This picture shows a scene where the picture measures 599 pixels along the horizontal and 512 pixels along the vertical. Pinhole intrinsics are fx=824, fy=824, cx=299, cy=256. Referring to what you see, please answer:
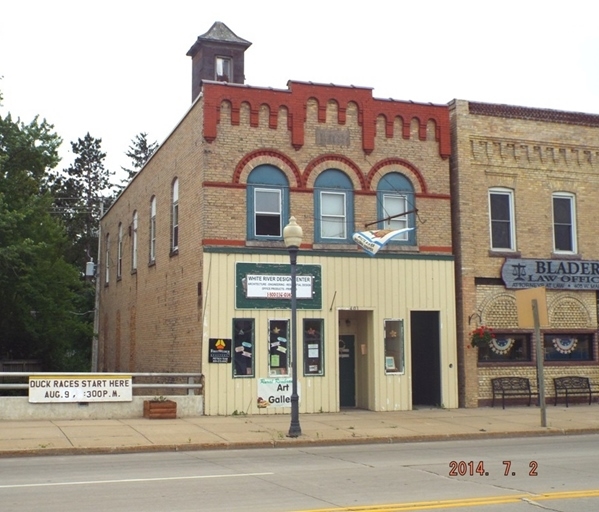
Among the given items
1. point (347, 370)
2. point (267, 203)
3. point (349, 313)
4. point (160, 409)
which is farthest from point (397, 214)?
point (160, 409)

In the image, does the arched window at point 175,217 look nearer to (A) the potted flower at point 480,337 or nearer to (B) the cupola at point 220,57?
(B) the cupola at point 220,57

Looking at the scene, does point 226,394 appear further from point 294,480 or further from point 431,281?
point 294,480

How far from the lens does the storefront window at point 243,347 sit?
2116 cm

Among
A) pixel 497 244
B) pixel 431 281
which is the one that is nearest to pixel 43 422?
pixel 431 281

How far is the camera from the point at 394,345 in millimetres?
22734

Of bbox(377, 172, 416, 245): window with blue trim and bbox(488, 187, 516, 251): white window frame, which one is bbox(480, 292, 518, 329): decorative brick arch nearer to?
bbox(488, 187, 516, 251): white window frame

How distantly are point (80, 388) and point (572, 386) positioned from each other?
45.5 feet

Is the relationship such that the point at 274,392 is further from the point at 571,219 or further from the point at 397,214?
the point at 571,219

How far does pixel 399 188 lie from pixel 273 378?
6.44 meters

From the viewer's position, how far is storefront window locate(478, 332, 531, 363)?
77.2 feet

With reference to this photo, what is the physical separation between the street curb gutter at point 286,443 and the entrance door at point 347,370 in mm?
5917

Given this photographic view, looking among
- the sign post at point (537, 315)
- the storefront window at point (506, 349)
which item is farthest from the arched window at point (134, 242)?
the sign post at point (537, 315)

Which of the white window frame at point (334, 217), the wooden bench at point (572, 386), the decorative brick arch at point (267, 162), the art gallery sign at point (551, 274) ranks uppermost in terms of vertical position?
the decorative brick arch at point (267, 162)

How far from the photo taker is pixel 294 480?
11.5 m
